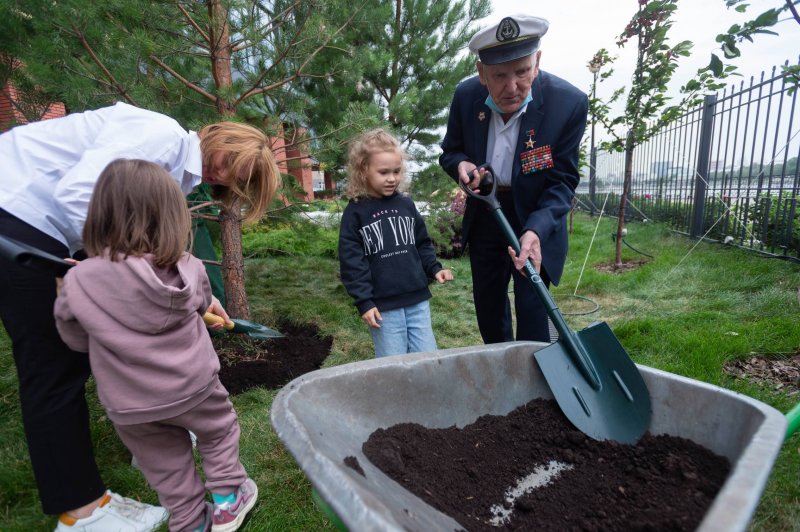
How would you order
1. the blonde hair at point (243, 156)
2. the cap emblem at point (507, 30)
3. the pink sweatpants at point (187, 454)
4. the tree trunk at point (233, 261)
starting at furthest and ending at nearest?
the tree trunk at point (233, 261) → the blonde hair at point (243, 156) → the cap emblem at point (507, 30) → the pink sweatpants at point (187, 454)

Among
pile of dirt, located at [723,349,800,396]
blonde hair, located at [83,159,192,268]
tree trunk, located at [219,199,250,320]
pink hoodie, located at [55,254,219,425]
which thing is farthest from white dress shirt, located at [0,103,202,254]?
pile of dirt, located at [723,349,800,396]

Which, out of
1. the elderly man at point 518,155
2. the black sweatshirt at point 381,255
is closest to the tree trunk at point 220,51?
the black sweatshirt at point 381,255

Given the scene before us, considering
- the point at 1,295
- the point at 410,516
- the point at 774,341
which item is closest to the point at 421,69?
the point at 774,341

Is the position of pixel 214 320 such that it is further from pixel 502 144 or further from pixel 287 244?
pixel 287 244

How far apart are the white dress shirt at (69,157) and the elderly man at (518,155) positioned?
104 centimetres

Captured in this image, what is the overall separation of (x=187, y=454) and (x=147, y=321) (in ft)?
1.58

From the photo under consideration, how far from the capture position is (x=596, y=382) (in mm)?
1334

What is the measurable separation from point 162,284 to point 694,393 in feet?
4.41

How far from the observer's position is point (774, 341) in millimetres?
2301

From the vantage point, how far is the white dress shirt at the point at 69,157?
3.99 ft

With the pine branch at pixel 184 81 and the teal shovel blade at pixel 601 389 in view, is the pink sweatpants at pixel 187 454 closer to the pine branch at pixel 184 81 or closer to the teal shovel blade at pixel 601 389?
the teal shovel blade at pixel 601 389

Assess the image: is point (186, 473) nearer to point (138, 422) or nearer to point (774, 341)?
point (138, 422)

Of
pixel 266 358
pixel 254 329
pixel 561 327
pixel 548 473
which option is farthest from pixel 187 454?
pixel 266 358

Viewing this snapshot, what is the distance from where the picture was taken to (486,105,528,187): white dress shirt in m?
1.80
